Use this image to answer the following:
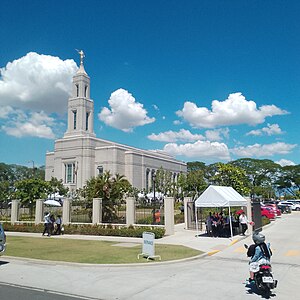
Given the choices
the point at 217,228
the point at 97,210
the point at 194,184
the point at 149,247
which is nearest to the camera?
the point at 149,247

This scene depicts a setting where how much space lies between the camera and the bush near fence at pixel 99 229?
21.9 m

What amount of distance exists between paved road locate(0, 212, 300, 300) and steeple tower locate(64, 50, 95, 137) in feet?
263

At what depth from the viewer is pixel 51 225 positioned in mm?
23688

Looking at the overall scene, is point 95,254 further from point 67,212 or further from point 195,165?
point 195,165

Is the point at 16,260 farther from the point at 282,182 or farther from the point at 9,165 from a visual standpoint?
the point at 9,165

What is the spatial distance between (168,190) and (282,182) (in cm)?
4397

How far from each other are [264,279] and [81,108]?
286 feet

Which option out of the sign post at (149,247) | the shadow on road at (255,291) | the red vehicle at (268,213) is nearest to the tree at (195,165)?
the red vehicle at (268,213)

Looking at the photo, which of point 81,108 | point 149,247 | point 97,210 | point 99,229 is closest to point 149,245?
point 149,247

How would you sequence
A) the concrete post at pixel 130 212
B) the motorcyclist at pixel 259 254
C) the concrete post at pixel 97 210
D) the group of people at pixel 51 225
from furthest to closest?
the concrete post at pixel 97 210, the concrete post at pixel 130 212, the group of people at pixel 51 225, the motorcyclist at pixel 259 254

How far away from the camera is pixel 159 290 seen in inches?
342

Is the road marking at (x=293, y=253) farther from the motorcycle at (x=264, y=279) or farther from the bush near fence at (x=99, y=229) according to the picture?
the bush near fence at (x=99, y=229)

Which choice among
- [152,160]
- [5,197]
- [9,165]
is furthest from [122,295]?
[9,165]

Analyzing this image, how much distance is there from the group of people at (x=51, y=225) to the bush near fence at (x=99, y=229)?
0.78m
